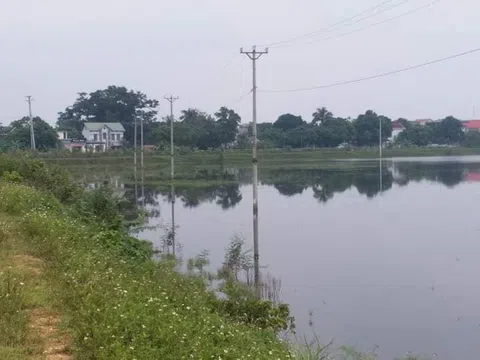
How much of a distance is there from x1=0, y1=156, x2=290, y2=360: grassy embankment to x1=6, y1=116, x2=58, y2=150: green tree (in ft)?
165

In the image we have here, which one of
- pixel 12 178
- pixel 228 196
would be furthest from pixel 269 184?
pixel 12 178

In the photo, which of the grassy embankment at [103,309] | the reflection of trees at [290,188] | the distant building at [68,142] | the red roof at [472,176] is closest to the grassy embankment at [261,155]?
the distant building at [68,142]

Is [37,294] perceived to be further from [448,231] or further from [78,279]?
[448,231]

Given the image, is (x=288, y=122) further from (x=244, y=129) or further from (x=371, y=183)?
(x=371, y=183)

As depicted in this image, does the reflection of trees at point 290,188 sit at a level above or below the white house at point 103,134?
below

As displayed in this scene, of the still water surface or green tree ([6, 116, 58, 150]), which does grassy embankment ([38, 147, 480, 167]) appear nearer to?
green tree ([6, 116, 58, 150])

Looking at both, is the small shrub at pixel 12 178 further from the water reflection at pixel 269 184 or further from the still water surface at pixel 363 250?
the water reflection at pixel 269 184

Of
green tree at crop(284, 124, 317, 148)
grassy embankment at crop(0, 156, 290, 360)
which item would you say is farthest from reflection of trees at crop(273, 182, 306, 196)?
green tree at crop(284, 124, 317, 148)

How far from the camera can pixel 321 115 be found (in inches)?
3457

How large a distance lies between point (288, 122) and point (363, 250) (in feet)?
235

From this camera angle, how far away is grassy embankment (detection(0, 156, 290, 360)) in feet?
15.3

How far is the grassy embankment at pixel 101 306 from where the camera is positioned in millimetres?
4664

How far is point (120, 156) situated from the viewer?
5981 centimetres

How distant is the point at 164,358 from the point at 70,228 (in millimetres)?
6009
